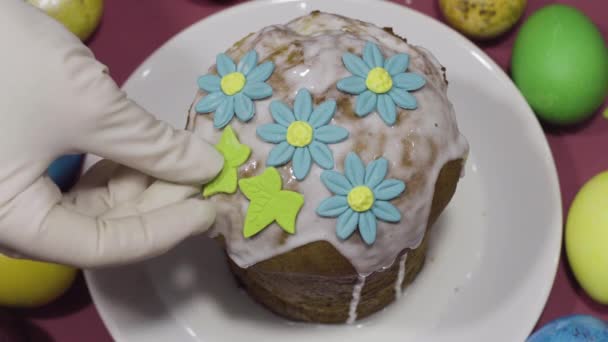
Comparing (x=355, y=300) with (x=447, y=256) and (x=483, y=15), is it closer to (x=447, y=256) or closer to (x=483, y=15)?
(x=447, y=256)

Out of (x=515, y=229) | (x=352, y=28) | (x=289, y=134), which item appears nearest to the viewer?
(x=289, y=134)

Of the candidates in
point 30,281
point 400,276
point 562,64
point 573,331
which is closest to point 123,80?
point 30,281

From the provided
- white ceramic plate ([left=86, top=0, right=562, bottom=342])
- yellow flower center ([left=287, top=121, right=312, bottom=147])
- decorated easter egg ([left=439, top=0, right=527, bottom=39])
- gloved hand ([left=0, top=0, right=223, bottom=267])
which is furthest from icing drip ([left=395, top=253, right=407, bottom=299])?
decorated easter egg ([left=439, top=0, right=527, bottom=39])

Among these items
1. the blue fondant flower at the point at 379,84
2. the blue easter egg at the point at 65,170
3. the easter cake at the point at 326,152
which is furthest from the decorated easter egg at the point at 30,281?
the blue fondant flower at the point at 379,84

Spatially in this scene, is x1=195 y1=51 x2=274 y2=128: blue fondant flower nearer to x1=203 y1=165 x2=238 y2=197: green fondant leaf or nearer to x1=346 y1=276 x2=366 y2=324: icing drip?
x1=203 y1=165 x2=238 y2=197: green fondant leaf

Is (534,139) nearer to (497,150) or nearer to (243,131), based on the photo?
(497,150)

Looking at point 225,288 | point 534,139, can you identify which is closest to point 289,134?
point 225,288
